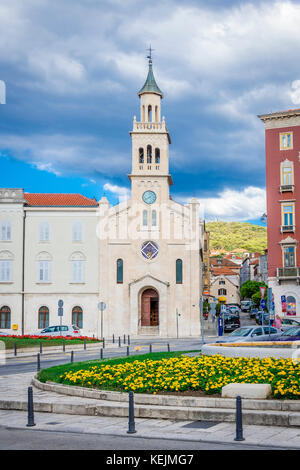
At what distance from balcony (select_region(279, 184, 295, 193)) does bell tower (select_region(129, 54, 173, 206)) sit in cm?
1196

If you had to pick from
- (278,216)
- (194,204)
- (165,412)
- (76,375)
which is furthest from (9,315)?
(165,412)

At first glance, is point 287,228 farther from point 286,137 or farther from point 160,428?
point 160,428

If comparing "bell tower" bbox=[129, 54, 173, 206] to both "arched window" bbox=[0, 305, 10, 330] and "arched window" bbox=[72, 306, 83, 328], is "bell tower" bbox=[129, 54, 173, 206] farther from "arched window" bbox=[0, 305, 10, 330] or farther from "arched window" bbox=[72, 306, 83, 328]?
"arched window" bbox=[0, 305, 10, 330]

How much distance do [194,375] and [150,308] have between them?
44.4 meters

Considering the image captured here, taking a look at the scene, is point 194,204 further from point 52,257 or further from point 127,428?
point 127,428

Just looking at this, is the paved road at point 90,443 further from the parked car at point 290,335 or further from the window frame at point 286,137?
→ the window frame at point 286,137

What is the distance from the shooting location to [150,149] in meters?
62.6

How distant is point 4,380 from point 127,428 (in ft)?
34.4

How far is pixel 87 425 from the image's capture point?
13266mm

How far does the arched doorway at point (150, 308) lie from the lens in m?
60.3

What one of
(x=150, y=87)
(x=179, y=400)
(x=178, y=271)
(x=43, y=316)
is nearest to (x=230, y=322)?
(x=178, y=271)

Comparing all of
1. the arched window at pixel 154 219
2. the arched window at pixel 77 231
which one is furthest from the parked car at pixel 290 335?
the arched window at pixel 77 231

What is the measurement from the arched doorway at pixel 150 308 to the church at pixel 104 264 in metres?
0.10

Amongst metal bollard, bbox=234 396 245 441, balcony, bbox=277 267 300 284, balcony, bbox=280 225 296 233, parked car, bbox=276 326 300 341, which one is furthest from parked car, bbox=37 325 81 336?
metal bollard, bbox=234 396 245 441
